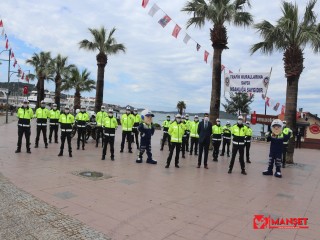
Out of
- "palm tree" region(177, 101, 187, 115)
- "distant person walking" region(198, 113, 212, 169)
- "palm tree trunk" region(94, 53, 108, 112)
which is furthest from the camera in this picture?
"palm tree" region(177, 101, 187, 115)

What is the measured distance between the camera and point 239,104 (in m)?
48.1

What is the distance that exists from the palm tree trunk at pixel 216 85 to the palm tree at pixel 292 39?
132 inches

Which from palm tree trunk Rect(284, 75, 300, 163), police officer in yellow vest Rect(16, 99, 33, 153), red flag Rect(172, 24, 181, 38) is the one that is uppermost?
red flag Rect(172, 24, 181, 38)

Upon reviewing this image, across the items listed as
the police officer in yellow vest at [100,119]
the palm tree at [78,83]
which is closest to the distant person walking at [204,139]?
the police officer in yellow vest at [100,119]

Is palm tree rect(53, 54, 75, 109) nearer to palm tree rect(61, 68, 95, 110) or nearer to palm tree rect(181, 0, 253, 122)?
palm tree rect(61, 68, 95, 110)

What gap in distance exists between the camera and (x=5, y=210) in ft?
17.8

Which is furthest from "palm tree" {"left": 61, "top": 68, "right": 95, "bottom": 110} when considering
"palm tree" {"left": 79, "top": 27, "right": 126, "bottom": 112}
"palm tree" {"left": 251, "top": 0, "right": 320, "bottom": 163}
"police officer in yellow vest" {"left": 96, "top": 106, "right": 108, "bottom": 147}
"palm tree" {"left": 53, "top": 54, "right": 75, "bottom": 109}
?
"palm tree" {"left": 251, "top": 0, "right": 320, "bottom": 163}

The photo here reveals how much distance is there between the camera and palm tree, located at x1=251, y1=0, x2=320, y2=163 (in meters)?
13.2

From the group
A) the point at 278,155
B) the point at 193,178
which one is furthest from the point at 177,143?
the point at 278,155

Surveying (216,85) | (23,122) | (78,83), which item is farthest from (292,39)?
(78,83)

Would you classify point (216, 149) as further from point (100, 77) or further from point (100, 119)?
point (100, 77)

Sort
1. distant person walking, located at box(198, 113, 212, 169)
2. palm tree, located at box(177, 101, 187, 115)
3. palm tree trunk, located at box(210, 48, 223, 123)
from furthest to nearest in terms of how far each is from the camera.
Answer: palm tree, located at box(177, 101, 187, 115)
palm tree trunk, located at box(210, 48, 223, 123)
distant person walking, located at box(198, 113, 212, 169)

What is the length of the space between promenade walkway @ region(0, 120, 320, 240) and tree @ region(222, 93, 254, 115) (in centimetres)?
3831

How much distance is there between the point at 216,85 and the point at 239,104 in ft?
106
